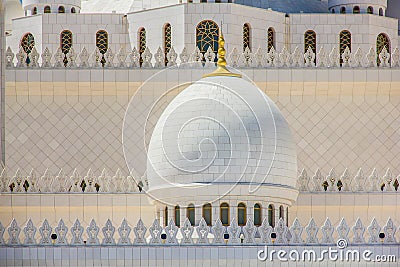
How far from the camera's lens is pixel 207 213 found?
33.1m

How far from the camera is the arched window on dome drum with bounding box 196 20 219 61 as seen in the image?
37.8 meters

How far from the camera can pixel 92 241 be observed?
32.1m

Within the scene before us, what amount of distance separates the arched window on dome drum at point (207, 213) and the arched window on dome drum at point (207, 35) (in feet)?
19.8

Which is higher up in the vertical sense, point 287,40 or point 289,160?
point 287,40

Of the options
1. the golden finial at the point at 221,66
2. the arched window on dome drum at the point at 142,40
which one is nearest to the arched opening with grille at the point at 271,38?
the arched window on dome drum at the point at 142,40

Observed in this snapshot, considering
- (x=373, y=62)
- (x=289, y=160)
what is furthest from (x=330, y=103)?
(x=289, y=160)

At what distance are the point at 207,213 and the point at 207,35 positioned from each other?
6446mm

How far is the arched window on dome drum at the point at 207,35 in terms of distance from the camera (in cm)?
3784

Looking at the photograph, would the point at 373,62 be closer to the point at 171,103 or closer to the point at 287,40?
the point at 287,40

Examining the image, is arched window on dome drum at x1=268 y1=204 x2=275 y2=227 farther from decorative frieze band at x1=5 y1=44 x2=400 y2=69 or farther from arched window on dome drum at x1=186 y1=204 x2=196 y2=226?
decorative frieze band at x1=5 y1=44 x2=400 y2=69

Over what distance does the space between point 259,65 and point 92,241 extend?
7.74 metres

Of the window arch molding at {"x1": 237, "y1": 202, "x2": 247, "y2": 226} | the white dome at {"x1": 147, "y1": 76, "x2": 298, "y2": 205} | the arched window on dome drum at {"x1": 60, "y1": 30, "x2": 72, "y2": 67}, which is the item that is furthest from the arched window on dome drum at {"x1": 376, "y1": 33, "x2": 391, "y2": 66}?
the arched window on dome drum at {"x1": 60, "y1": 30, "x2": 72, "y2": 67}

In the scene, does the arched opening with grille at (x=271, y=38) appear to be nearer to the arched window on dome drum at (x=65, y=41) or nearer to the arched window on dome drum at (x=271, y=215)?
the arched window on dome drum at (x=65, y=41)

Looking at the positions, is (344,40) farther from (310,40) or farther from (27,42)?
(27,42)
